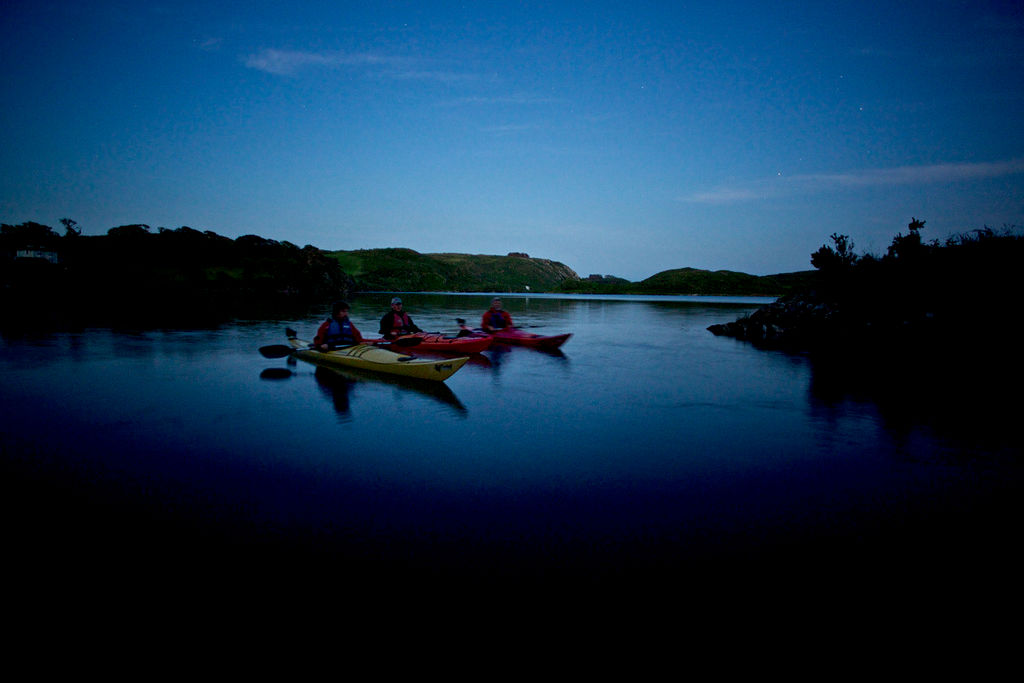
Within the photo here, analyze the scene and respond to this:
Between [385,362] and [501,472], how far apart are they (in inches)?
293

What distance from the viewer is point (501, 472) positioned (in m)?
7.80

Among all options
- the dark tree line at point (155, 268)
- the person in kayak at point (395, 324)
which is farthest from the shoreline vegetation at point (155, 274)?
the person in kayak at point (395, 324)

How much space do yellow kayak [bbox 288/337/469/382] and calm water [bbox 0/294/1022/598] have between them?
2.02 feet

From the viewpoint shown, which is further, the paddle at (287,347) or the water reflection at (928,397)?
the paddle at (287,347)

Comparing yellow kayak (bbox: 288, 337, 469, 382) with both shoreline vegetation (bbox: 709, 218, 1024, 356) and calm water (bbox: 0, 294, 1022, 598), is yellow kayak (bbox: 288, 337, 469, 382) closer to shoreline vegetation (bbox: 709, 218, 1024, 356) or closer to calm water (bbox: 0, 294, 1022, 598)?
calm water (bbox: 0, 294, 1022, 598)

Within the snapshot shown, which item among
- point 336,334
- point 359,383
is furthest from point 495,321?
point 359,383

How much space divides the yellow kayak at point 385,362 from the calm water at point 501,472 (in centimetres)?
62

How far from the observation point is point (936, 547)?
18.9 ft

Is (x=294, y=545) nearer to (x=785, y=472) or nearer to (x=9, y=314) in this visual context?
(x=785, y=472)

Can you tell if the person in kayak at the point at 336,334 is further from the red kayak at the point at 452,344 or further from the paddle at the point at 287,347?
the red kayak at the point at 452,344

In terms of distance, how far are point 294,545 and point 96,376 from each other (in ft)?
46.5

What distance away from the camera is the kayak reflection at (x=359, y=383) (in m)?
12.0

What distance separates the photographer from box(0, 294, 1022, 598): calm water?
5500mm

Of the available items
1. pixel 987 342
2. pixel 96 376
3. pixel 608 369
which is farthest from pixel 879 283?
pixel 96 376
